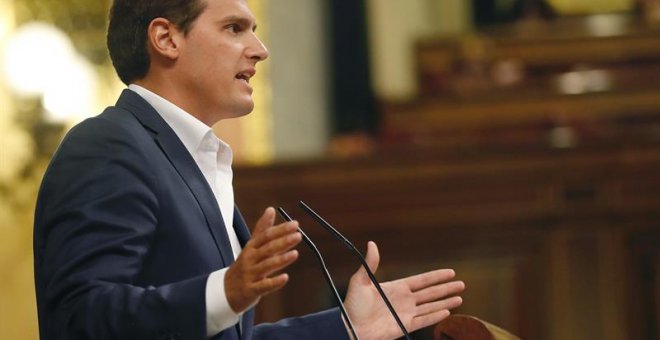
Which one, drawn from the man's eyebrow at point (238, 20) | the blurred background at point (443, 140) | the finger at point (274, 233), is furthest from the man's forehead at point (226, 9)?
the blurred background at point (443, 140)

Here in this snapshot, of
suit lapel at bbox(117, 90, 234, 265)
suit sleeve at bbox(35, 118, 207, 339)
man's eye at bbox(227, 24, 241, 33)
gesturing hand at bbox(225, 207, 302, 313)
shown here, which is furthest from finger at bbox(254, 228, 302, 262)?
man's eye at bbox(227, 24, 241, 33)

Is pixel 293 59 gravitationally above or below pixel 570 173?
above

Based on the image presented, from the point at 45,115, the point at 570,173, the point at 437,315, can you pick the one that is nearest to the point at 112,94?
the point at 45,115

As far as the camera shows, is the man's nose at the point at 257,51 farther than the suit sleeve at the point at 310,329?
No

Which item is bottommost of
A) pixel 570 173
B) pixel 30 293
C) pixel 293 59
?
pixel 30 293

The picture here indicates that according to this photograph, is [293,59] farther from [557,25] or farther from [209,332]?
[209,332]

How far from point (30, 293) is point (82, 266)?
5.80 metres

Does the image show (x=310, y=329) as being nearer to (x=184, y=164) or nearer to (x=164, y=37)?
(x=184, y=164)

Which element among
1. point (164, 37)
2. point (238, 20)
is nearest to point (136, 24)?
point (164, 37)

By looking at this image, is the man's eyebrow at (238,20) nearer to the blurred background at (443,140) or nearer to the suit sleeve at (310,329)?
the suit sleeve at (310,329)

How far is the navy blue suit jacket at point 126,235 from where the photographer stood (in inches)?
70.8

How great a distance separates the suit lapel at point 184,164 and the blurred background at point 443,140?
2.64 metres

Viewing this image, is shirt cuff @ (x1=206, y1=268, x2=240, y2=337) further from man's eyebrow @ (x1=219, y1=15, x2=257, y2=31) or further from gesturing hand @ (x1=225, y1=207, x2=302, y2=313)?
man's eyebrow @ (x1=219, y1=15, x2=257, y2=31)

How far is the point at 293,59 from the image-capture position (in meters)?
A: 8.14
